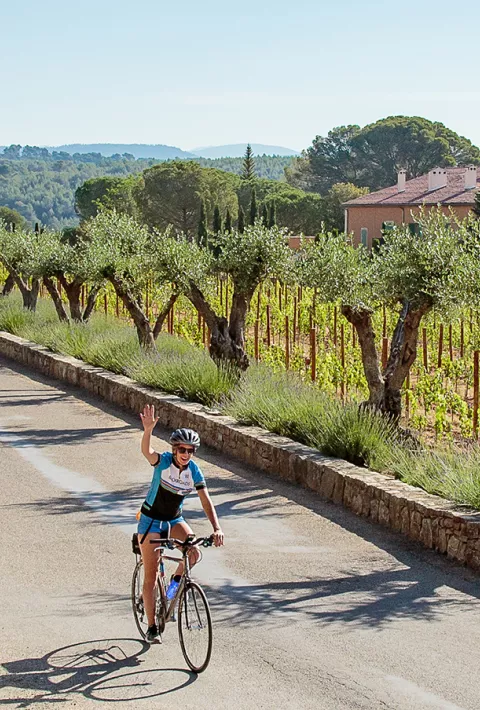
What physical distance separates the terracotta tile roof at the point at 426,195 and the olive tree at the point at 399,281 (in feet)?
156

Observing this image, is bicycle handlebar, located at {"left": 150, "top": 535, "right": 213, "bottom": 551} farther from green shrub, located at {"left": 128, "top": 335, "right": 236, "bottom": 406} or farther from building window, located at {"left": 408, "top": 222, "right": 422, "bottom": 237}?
green shrub, located at {"left": 128, "top": 335, "right": 236, "bottom": 406}

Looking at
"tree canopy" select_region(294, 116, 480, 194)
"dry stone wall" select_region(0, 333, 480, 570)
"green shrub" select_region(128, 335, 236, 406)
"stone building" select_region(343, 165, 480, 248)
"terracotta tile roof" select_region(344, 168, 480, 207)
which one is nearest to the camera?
"dry stone wall" select_region(0, 333, 480, 570)

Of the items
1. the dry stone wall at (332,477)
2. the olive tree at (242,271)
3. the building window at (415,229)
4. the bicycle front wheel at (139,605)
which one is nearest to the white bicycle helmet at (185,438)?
the bicycle front wheel at (139,605)

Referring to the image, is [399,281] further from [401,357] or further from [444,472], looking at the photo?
[444,472]

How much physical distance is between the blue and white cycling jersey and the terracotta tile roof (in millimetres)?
55284

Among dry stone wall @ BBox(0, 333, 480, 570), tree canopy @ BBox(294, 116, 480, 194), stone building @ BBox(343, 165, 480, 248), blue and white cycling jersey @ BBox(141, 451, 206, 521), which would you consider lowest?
dry stone wall @ BBox(0, 333, 480, 570)

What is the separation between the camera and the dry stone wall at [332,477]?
31.8ft

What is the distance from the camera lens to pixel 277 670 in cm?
711

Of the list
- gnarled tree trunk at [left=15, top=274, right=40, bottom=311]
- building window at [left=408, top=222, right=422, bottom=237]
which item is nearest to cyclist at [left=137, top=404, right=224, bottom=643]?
building window at [left=408, top=222, right=422, bottom=237]

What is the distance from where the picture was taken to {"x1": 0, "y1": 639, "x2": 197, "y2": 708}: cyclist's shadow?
22.1 feet

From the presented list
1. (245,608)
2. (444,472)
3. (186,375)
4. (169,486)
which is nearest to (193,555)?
(169,486)

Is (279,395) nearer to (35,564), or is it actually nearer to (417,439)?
(417,439)

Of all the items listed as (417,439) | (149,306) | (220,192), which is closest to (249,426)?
(417,439)

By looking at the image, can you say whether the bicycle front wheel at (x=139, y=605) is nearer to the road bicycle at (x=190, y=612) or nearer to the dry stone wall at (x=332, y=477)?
the road bicycle at (x=190, y=612)
